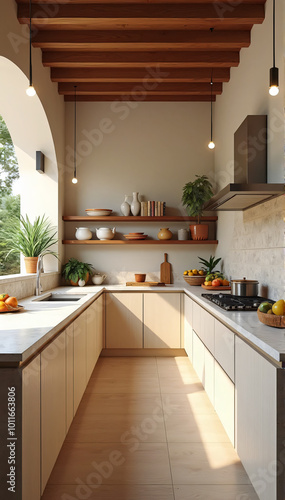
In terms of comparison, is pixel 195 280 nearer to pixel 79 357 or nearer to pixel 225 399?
pixel 79 357

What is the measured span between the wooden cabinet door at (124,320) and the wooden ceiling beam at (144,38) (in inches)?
97.5

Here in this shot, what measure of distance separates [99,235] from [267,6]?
288cm

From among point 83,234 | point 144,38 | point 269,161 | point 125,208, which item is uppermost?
point 144,38

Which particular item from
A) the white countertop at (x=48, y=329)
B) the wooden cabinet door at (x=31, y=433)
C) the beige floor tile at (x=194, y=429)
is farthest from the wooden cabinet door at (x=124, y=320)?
the wooden cabinet door at (x=31, y=433)

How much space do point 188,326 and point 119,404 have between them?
1296mm

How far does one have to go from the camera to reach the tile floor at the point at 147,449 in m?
1.95

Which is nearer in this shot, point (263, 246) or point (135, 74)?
point (263, 246)

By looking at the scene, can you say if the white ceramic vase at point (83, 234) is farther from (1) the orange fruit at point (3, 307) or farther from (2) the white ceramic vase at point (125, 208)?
(1) the orange fruit at point (3, 307)

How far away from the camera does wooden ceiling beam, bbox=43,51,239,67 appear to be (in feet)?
12.6

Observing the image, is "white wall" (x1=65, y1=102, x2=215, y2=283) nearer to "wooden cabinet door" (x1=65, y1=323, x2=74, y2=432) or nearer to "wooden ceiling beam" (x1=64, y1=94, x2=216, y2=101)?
"wooden ceiling beam" (x1=64, y1=94, x2=216, y2=101)

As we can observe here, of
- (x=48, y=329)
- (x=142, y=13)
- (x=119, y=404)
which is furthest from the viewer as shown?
A: (x=142, y=13)

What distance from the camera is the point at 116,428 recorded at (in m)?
2.63

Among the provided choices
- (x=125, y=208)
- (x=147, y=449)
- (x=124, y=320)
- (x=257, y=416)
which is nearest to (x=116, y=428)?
(x=147, y=449)

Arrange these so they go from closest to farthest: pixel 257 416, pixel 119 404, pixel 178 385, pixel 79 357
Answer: pixel 257 416
pixel 79 357
pixel 119 404
pixel 178 385
